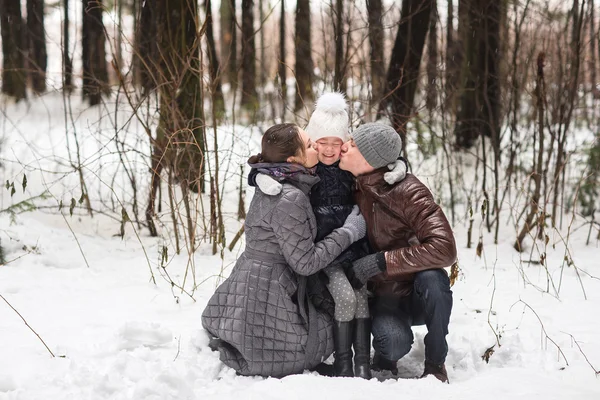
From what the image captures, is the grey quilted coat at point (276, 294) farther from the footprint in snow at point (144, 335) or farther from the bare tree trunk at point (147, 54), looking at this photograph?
the bare tree trunk at point (147, 54)

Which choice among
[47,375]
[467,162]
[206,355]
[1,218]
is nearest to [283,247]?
[206,355]

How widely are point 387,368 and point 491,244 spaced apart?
10.2ft

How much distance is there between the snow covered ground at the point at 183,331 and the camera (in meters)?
2.82

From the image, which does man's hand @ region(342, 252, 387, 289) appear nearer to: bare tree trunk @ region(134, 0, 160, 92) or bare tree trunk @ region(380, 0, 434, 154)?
bare tree trunk @ region(134, 0, 160, 92)

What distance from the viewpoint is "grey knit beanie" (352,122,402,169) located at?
9.88 ft

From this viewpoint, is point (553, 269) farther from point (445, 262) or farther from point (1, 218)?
point (1, 218)

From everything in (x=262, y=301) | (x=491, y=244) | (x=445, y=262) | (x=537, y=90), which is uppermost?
(x=537, y=90)

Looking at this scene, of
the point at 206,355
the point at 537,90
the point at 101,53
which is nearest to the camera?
the point at 206,355

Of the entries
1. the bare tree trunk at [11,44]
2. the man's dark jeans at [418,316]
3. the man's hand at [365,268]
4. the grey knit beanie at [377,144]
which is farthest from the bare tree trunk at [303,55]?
the bare tree trunk at [11,44]

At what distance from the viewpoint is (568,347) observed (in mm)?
3348

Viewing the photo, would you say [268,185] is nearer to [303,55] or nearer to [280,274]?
[280,274]

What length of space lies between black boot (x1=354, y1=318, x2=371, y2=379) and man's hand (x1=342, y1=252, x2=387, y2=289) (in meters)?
0.20

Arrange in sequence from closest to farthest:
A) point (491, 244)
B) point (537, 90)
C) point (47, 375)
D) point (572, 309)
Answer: point (47, 375), point (572, 309), point (537, 90), point (491, 244)

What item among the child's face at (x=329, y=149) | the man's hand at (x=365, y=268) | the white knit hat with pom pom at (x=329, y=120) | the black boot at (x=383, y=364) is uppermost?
the white knit hat with pom pom at (x=329, y=120)
